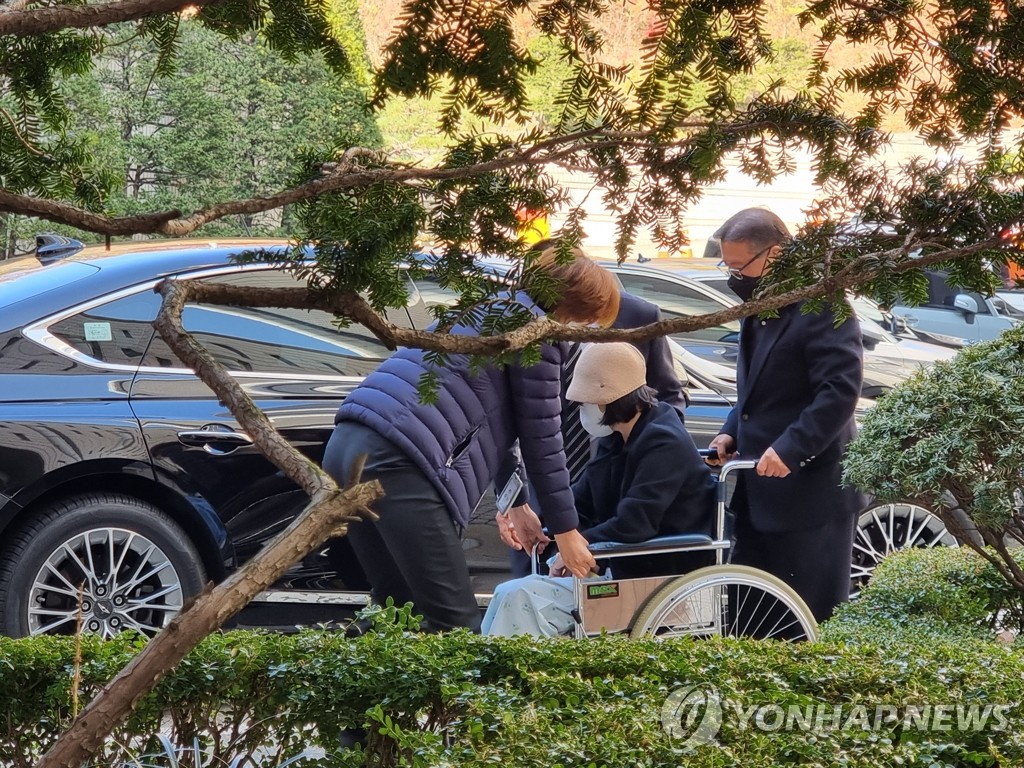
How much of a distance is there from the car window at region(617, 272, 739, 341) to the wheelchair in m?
2.90

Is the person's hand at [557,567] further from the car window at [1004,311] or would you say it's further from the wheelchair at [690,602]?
the car window at [1004,311]

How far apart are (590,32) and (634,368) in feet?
7.01

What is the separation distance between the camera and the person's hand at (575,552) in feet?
13.7

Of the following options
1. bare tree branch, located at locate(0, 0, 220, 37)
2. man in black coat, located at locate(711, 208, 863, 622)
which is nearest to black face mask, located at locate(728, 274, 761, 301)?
man in black coat, located at locate(711, 208, 863, 622)

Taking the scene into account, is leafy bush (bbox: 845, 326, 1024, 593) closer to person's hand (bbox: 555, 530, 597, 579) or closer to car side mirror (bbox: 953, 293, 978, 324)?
person's hand (bbox: 555, 530, 597, 579)

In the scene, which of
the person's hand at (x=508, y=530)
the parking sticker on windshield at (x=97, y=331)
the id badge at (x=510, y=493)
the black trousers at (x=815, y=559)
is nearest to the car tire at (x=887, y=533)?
the black trousers at (x=815, y=559)

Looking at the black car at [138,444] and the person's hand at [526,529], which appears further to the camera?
the black car at [138,444]

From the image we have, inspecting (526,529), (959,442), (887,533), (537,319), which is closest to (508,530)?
(526,529)

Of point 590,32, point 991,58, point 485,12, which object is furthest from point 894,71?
point 485,12

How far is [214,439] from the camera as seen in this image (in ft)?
17.0

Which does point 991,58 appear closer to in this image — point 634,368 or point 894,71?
point 894,71

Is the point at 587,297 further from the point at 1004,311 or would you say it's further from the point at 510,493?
the point at 1004,311

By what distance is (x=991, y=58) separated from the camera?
8.02ft

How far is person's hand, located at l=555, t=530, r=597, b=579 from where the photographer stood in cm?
418
